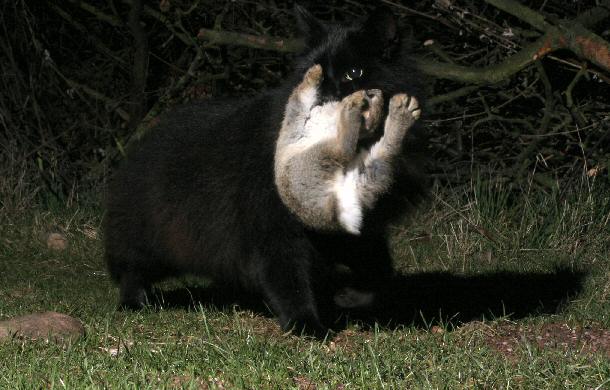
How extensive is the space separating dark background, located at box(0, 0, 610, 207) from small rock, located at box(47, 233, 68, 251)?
629mm

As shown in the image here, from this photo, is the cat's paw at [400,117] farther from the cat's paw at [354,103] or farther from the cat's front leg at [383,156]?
the cat's paw at [354,103]

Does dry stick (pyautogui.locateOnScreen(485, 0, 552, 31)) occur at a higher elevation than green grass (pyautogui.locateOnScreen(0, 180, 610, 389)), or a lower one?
higher

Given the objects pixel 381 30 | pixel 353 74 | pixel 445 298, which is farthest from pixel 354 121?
pixel 445 298

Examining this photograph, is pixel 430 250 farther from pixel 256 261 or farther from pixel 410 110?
pixel 410 110

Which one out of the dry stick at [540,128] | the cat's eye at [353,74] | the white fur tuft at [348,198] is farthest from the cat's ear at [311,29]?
the dry stick at [540,128]

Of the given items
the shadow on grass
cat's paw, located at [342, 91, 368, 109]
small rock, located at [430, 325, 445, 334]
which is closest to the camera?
cat's paw, located at [342, 91, 368, 109]

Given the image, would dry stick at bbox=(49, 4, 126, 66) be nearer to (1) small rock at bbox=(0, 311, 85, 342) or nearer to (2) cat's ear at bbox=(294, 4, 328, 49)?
(2) cat's ear at bbox=(294, 4, 328, 49)

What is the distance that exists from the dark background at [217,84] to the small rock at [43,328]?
323 cm

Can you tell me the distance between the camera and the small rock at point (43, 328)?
4664 millimetres

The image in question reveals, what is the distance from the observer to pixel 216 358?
4215 mm

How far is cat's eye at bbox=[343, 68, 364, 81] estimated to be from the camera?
183 inches

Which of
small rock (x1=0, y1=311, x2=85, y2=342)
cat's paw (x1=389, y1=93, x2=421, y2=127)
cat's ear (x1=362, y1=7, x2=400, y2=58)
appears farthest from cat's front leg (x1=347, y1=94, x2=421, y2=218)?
small rock (x1=0, y1=311, x2=85, y2=342)

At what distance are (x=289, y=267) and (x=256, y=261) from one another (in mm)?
207

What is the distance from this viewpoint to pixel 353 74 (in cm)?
468
